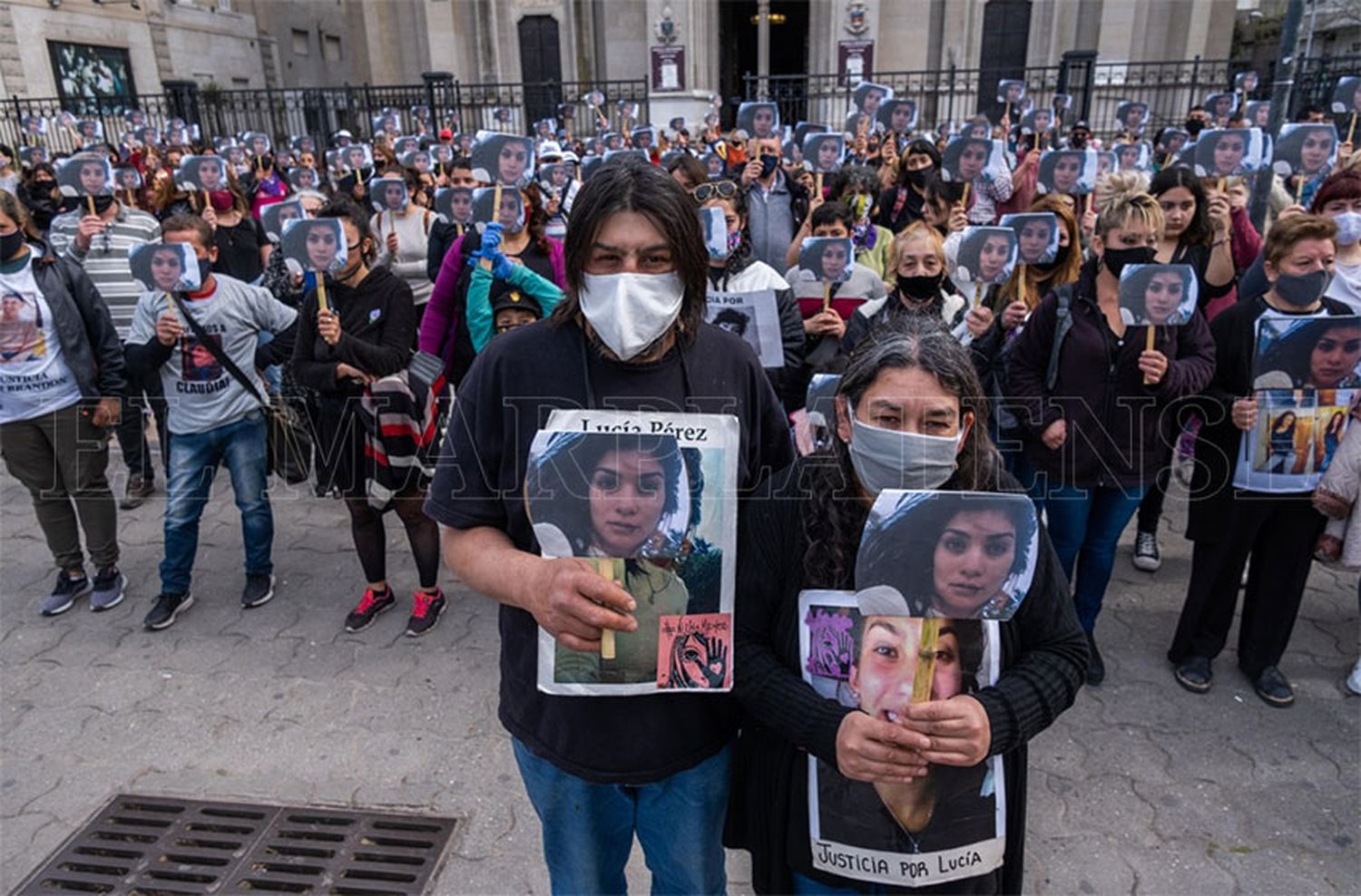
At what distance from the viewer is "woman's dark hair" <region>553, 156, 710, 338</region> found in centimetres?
174

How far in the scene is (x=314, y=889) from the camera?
9.69 feet

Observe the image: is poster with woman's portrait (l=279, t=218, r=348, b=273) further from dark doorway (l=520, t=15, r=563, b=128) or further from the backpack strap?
dark doorway (l=520, t=15, r=563, b=128)

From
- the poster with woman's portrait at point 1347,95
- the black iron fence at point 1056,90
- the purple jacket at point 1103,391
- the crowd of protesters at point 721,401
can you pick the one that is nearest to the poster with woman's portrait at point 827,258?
the crowd of protesters at point 721,401

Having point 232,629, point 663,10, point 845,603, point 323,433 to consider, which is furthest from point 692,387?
point 663,10

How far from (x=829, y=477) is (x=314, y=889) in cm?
240

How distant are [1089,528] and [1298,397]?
93 cm

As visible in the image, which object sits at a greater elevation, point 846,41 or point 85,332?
point 846,41

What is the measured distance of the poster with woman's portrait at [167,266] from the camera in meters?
4.11

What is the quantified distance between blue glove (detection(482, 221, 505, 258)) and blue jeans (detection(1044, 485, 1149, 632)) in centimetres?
275

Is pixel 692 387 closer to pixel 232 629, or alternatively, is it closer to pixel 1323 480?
pixel 1323 480

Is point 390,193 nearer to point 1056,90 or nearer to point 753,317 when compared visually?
point 753,317

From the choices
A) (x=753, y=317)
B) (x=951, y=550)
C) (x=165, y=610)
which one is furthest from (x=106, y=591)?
(x=951, y=550)

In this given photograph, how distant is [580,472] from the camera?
1.46m

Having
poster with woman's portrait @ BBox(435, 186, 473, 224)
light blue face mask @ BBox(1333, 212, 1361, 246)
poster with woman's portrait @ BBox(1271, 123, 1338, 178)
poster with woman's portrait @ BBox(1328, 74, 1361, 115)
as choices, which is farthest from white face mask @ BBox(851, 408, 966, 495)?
poster with woman's portrait @ BBox(1328, 74, 1361, 115)
